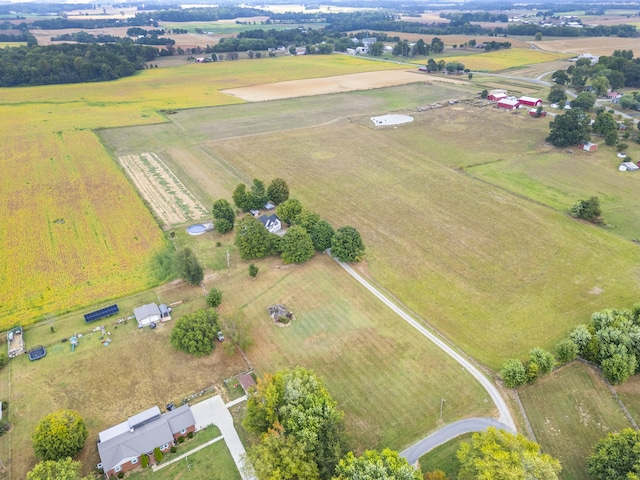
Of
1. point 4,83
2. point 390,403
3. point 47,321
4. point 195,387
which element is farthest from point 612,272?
point 4,83

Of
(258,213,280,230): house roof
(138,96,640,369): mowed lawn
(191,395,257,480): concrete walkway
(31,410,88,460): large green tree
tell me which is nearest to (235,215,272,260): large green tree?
(258,213,280,230): house roof

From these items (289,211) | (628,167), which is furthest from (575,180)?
(289,211)

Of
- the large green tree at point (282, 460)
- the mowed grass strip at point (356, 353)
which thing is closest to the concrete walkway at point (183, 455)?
the large green tree at point (282, 460)

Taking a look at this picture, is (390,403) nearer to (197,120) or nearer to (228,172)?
(228,172)

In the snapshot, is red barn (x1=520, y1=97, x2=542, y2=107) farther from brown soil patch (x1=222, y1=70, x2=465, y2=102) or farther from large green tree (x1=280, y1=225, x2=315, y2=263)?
large green tree (x1=280, y1=225, x2=315, y2=263)

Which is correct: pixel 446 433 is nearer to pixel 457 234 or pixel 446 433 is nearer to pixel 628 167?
pixel 457 234

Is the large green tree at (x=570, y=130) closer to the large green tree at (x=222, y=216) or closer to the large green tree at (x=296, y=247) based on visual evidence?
the large green tree at (x=296, y=247)
